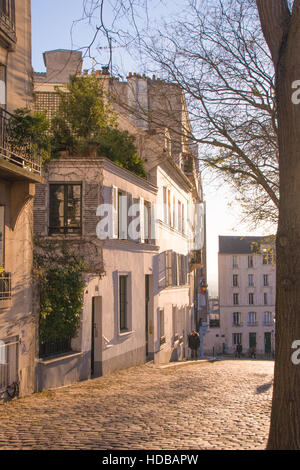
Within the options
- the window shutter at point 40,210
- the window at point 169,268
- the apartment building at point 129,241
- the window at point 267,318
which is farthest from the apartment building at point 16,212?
the window at point 267,318

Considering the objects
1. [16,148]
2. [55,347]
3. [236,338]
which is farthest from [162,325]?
[236,338]

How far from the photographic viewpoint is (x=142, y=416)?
9.33 meters

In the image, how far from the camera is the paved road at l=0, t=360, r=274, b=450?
7504 mm

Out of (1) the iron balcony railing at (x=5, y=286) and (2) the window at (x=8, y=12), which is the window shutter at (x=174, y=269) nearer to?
(1) the iron balcony railing at (x=5, y=286)

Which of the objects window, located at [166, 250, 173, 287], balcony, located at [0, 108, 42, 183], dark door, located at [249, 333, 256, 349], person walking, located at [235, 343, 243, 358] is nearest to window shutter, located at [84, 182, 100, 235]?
balcony, located at [0, 108, 42, 183]

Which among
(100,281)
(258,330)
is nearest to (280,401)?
(100,281)

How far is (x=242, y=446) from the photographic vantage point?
7.21 metres

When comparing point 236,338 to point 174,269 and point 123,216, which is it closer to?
point 174,269

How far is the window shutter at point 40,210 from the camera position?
15859 millimetres

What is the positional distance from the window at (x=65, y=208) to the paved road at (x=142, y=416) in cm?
455

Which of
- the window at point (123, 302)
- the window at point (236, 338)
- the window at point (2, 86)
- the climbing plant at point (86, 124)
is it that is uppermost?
the climbing plant at point (86, 124)

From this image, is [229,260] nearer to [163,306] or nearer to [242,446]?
[163,306]

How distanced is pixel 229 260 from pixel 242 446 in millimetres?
67855

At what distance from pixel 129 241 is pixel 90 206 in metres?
2.85
